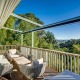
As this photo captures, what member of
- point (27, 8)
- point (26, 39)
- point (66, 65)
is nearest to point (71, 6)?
point (27, 8)

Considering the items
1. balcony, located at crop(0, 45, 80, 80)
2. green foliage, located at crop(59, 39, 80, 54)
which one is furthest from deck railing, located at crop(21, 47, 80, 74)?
green foliage, located at crop(59, 39, 80, 54)

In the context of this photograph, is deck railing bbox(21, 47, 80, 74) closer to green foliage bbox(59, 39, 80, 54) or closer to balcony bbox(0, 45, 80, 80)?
balcony bbox(0, 45, 80, 80)

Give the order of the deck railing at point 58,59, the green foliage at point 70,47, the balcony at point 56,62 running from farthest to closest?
the green foliage at point 70,47 < the deck railing at point 58,59 < the balcony at point 56,62

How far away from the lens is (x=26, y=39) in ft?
76.1

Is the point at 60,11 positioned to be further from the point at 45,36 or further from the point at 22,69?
the point at 22,69

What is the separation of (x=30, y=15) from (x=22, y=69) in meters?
28.0

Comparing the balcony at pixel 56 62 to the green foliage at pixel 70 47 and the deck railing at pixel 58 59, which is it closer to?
the deck railing at pixel 58 59

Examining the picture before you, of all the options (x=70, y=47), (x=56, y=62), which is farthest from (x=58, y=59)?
(x=70, y=47)

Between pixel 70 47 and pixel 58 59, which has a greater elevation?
pixel 70 47

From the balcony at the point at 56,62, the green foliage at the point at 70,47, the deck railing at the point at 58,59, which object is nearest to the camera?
the balcony at the point at 56,62

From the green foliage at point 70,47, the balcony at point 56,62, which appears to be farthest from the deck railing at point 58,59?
the green foliage at point 70,47

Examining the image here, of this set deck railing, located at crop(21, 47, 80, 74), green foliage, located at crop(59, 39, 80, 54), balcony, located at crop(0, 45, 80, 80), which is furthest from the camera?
green foliage, located at crop(59, 39, 80, 54)

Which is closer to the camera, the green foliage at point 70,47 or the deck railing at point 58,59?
the deck railing at point 58,59

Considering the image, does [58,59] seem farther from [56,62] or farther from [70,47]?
[70,47]
